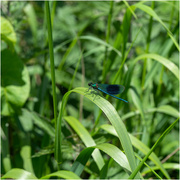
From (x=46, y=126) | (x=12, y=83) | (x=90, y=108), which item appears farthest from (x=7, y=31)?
(x=90, y=108)

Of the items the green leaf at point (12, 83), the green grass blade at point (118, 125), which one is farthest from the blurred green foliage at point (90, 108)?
the green grass blade at point (118, 125)

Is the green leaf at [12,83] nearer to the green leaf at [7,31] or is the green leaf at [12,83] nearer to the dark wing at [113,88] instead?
the green leaf at [7,31]

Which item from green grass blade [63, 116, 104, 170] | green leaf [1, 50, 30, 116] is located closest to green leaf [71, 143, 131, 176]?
green grass blade [63, 116, 104, 170]

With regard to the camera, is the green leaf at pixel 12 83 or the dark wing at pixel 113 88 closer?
the dark wing at pixel 113 88

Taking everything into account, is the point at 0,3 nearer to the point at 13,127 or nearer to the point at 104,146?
the point at 13,127

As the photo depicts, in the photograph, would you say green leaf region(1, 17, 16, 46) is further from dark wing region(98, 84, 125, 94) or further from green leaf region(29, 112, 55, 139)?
dark wing region(98, 84, 125, 94)

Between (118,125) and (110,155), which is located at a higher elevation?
(118,125)

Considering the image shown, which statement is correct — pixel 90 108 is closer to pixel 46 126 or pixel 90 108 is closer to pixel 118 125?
pixel 46 126

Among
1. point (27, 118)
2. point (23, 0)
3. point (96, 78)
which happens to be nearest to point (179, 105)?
point (96, 78)
